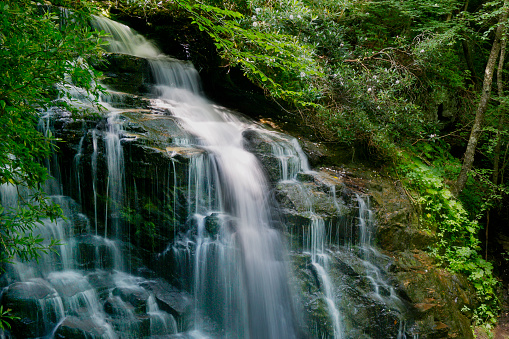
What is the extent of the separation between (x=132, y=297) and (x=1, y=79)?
3.32m

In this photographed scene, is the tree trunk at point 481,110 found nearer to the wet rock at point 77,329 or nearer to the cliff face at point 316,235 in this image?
the cliff face at point 316,235

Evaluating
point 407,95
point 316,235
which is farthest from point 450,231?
point 407,95

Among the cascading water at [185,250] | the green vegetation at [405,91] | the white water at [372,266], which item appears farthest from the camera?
the green vegetation at [405,91]

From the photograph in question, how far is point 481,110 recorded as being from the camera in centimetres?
717

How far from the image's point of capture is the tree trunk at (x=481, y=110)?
688 cm

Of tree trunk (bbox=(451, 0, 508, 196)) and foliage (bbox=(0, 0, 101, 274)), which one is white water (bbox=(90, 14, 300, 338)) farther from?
tree trunk (bbox=(451, 0, 508, 196))

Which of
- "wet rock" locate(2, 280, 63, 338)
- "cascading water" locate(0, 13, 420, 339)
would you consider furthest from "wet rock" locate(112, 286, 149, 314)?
"wet rock" locate(2, 280, 63, 338)

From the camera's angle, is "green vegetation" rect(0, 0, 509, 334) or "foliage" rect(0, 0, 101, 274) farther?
"green vegetation" rect(0, 0, 509, 334)

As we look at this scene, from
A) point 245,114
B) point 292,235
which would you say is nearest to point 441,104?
point 245,114

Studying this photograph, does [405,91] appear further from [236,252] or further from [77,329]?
[77,329]

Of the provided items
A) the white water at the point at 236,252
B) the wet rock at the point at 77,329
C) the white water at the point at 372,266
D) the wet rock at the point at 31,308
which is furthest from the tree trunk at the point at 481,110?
the wet rock at the point at 31,308

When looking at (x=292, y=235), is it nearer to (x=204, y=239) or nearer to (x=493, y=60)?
(x=204, y=239)

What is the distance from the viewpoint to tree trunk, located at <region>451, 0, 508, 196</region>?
22.6ft

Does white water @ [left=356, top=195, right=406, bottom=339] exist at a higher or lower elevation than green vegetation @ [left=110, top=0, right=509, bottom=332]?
lower
